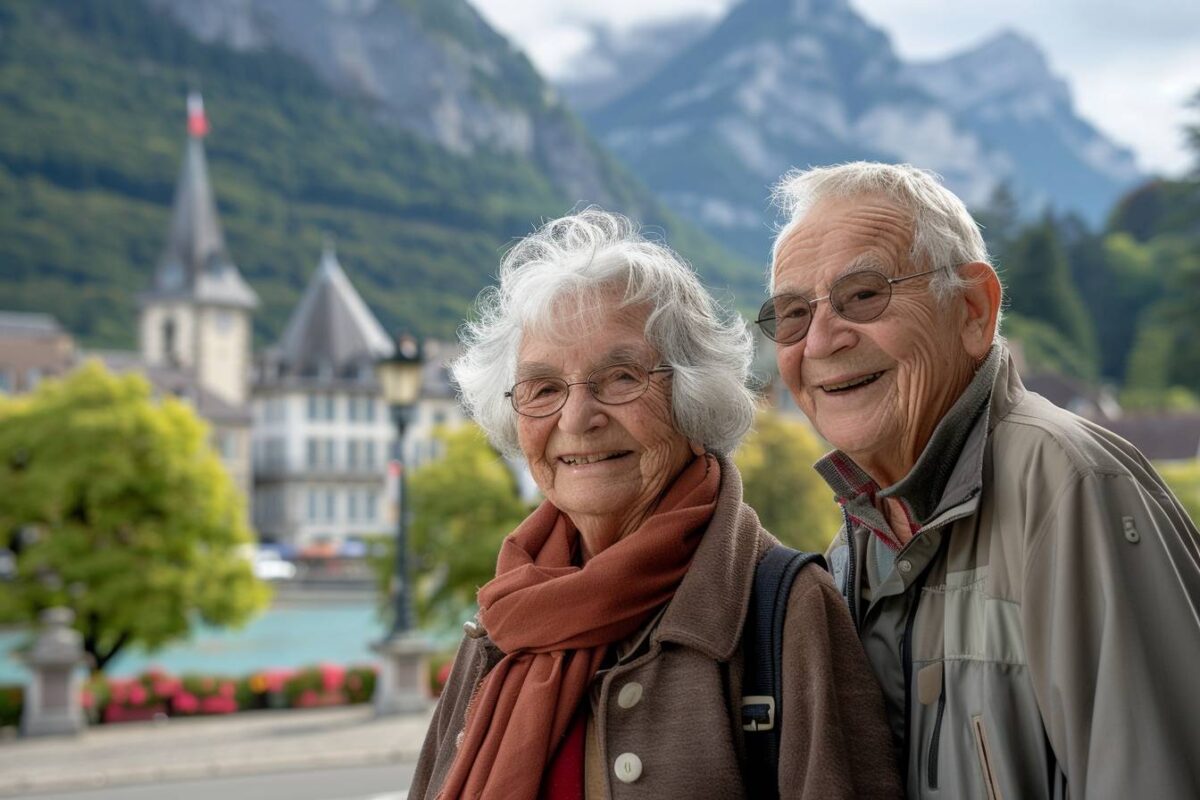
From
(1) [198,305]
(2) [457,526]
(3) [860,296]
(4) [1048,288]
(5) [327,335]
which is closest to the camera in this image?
(3) [860,296]

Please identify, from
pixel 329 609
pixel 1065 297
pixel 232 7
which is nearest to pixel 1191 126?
pixel 329 609

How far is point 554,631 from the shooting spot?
119 inches

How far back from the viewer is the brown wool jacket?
273cm

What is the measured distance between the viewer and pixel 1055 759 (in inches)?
101

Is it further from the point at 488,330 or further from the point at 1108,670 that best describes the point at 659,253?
the point at 1108,670

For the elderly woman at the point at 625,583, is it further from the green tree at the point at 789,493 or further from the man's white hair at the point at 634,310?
the green tree at the point at 789,493

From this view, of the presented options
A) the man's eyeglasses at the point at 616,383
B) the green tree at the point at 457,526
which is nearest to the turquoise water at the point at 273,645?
the green tree at the point at 457,526

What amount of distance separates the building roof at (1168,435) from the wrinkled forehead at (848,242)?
66.8m

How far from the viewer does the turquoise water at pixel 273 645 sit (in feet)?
144

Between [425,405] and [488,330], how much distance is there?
295 feet

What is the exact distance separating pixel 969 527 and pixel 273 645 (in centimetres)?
5100

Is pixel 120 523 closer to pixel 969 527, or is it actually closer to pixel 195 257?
pixel 969 527

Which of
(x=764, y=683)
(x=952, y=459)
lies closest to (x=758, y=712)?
(x=764, y=683)

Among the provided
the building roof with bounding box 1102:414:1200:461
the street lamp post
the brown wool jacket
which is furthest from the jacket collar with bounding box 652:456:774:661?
the building roof with bounding box 1102:414:1200:461
